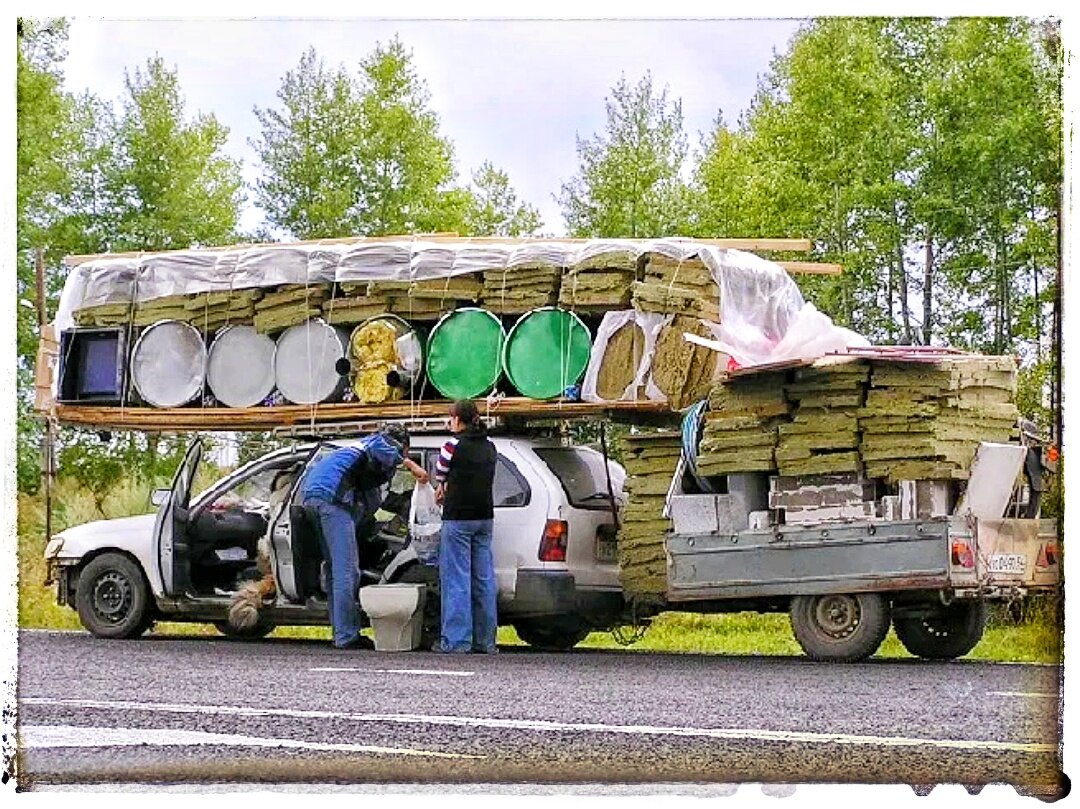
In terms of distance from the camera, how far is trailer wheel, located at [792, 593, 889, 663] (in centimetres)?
1373

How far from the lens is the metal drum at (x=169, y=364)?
1675 centimetres

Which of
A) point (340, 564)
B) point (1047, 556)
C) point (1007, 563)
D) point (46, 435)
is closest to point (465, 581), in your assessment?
point (340, 564)

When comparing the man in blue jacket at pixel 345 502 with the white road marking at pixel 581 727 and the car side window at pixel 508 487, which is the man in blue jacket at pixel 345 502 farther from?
the white road marking at pixel 581 727

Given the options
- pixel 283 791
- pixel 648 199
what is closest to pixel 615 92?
pixel 648 199

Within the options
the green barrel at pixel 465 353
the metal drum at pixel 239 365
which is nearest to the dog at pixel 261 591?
the metal drum at pixel 239 365

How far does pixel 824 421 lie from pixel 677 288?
69.7 inches

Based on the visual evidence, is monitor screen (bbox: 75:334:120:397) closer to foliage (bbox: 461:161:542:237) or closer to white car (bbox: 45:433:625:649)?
white car (bbox: 45:433:625:649)

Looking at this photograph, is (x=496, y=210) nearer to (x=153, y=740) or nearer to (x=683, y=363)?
(x=683, y=363)

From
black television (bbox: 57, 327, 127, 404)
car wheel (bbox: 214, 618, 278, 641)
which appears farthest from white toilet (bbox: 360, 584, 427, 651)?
black television (bbox: 57, 327, 127, 404)

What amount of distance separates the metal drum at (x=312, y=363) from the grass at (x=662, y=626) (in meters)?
2.25

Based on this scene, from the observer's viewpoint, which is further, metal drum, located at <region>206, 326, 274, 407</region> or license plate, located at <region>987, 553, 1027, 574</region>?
metal drum, located at <region>206, 326, 274, 407</region>

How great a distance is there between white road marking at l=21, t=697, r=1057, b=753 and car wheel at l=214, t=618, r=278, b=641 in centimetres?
471

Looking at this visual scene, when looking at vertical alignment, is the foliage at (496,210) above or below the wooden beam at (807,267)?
above

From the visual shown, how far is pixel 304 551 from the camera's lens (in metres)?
15.1
